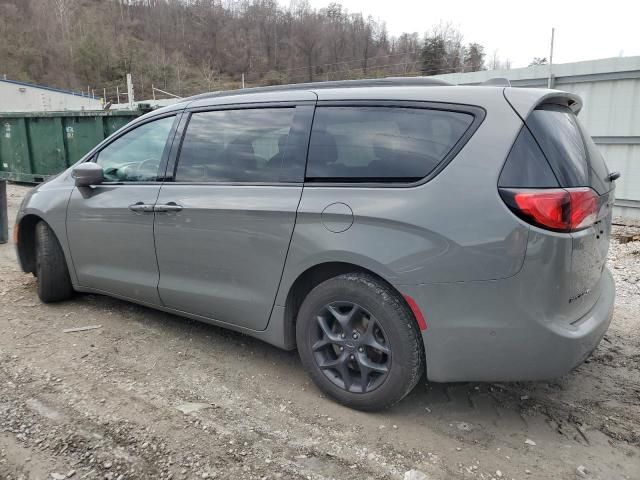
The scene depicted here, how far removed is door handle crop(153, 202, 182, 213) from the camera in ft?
10.4

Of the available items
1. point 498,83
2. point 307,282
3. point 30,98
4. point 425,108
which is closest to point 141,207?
point 307,282

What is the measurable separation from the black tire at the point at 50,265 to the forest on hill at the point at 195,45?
166 ft

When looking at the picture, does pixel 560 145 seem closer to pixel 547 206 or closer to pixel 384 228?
pixel 547 206

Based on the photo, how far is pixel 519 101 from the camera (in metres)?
2.30

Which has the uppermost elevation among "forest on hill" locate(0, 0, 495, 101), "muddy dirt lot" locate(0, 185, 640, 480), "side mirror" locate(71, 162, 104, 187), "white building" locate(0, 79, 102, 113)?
"forest on hill" locate(0, 0, 495, 101)

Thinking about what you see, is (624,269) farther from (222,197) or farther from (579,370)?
(222,197)

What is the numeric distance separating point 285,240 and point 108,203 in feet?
5.57

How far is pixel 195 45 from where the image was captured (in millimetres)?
95312

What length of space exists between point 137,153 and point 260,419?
→ 2.24 metres

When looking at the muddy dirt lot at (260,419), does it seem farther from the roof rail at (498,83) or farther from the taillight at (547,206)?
the roof rail at (498,83)

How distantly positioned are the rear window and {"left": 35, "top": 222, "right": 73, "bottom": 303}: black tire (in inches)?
150

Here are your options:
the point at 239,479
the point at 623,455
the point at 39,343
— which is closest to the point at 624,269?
the point at 623,455

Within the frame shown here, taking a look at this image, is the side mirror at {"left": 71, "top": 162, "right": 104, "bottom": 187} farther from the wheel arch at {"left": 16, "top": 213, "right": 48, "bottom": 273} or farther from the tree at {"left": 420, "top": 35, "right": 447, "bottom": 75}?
the tree at {"left": 420, "top": 35, "right": 447, "bottom": 75}

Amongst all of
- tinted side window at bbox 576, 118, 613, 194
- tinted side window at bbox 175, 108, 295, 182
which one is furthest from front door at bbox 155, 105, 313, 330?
tinted side window at bbox 576, 118, 613, 194
